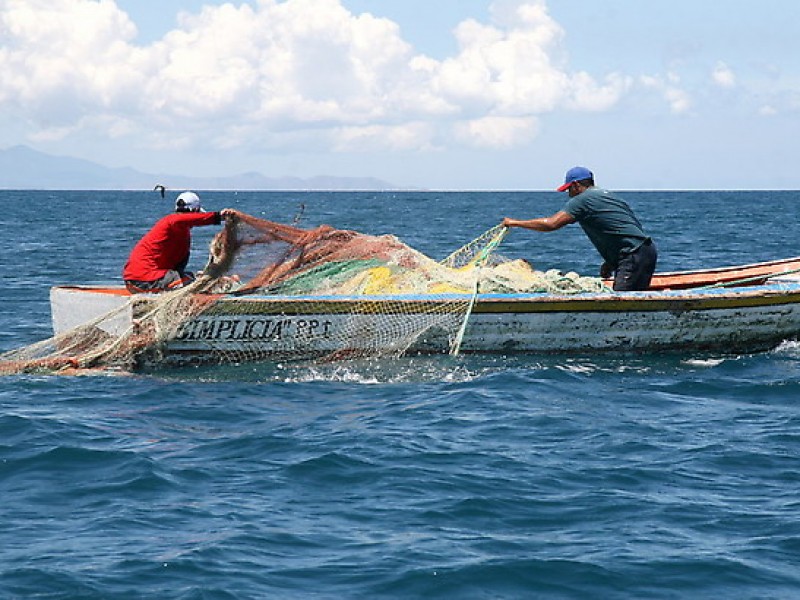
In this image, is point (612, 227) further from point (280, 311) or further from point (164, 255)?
point (164, 255)

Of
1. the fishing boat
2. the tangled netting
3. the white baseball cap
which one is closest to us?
the tangled netting

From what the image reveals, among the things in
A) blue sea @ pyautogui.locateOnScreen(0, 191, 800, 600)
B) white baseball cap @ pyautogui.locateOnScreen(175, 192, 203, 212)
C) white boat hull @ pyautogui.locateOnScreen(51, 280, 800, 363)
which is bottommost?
blue sea @ pyautogui.locateOnScreen(0, 191, 800, 600)

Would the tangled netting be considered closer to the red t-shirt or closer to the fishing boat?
the fishing boat

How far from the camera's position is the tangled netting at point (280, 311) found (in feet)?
36.6

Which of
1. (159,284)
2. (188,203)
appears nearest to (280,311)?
(159,284)

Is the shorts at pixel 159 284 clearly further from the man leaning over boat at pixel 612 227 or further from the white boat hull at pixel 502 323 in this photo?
the man leaning over boat at pixel 612 227

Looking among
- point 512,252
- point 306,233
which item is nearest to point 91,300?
point 306,233

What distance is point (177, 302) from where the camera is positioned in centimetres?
1105

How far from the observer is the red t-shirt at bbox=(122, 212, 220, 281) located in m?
11.8

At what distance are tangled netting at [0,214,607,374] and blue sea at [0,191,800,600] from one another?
239 mm

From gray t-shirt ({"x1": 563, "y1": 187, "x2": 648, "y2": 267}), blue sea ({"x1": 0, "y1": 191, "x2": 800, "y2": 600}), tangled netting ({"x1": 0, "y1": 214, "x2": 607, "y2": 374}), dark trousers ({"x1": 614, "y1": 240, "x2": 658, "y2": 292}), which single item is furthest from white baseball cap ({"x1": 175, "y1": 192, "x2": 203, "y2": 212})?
dark trousers ({"x1": 614, "y1": 240, "x2": 658, "y2": 292})

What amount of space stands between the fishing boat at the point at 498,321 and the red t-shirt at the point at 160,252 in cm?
32

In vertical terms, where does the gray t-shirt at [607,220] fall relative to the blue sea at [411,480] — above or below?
above

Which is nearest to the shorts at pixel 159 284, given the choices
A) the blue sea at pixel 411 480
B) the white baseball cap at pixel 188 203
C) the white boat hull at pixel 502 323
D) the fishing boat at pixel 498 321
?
the fishing boat at pixel 498 321
